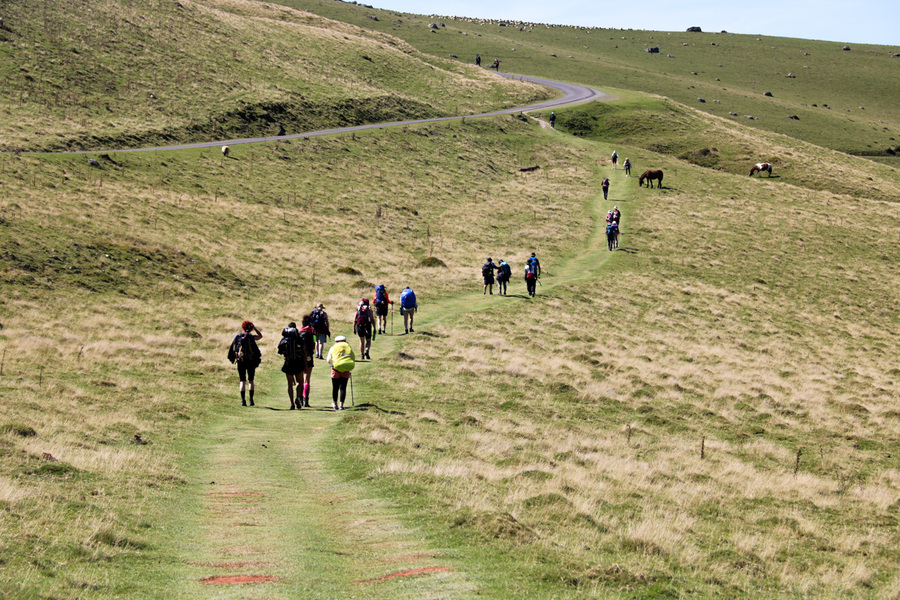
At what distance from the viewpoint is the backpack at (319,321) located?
934 inches

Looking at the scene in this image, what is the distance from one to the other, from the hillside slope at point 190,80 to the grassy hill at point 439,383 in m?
1.06

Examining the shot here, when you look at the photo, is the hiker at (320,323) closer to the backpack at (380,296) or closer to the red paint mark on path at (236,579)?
the backpack at (380,296)

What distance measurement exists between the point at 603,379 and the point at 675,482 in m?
10.3

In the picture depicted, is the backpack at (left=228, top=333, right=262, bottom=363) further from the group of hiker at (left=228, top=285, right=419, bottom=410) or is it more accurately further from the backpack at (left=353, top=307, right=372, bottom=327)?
the backpack at (left=353, top=307, right=372, bottom=327)

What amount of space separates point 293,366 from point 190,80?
63.0 metres

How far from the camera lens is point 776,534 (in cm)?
1328

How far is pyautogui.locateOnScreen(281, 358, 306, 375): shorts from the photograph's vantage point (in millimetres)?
Result: 19016

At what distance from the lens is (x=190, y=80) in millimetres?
73125

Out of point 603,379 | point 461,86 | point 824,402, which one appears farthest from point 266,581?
point 461,86

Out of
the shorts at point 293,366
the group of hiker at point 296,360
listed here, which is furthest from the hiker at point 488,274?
the shorts at point 293,366

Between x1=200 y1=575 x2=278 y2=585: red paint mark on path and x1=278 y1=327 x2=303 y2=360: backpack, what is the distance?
32.0 feet

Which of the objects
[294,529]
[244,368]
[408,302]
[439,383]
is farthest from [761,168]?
[294,529]

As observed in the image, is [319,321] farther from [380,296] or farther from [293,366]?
[293,366]

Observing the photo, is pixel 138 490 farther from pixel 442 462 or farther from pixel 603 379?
pixel 603 379
